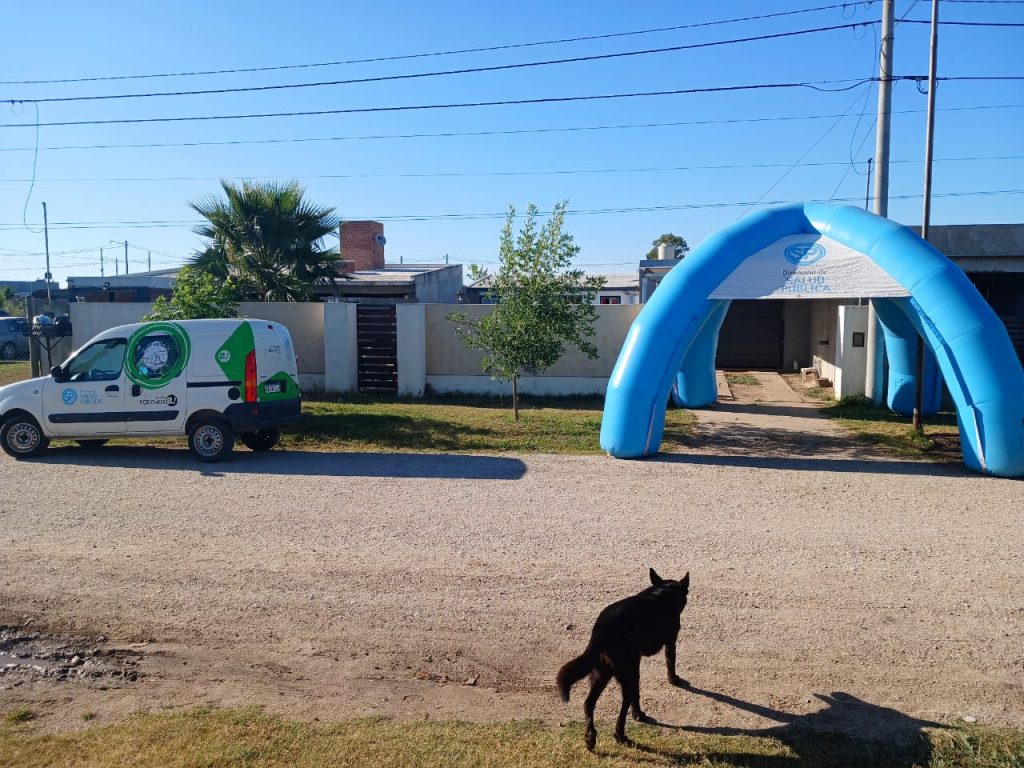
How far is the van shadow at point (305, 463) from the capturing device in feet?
36.4

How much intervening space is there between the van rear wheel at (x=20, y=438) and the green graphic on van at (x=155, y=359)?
1760 mm

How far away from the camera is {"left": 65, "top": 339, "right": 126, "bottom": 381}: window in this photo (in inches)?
461

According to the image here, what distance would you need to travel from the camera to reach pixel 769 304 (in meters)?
25.1

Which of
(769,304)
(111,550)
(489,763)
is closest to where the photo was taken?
(489,763)

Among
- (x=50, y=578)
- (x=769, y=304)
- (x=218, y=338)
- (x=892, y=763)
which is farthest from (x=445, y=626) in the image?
(x=769, y=304)

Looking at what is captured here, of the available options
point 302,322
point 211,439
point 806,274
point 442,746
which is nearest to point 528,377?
point 302,322

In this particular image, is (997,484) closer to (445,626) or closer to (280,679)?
(445,626)

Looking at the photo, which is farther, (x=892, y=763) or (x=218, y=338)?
(x=218, y=338)

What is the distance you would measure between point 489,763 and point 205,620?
2986 millimetres

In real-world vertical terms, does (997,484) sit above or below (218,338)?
below

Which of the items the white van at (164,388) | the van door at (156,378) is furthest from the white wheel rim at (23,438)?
the van door at (156,378)

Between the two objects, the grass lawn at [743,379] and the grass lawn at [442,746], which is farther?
the grass lawn at [743,379]

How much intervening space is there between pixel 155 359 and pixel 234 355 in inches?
44.1

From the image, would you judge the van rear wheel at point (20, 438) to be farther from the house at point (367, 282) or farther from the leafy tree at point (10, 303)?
the leafy tree at point (10, 303)
